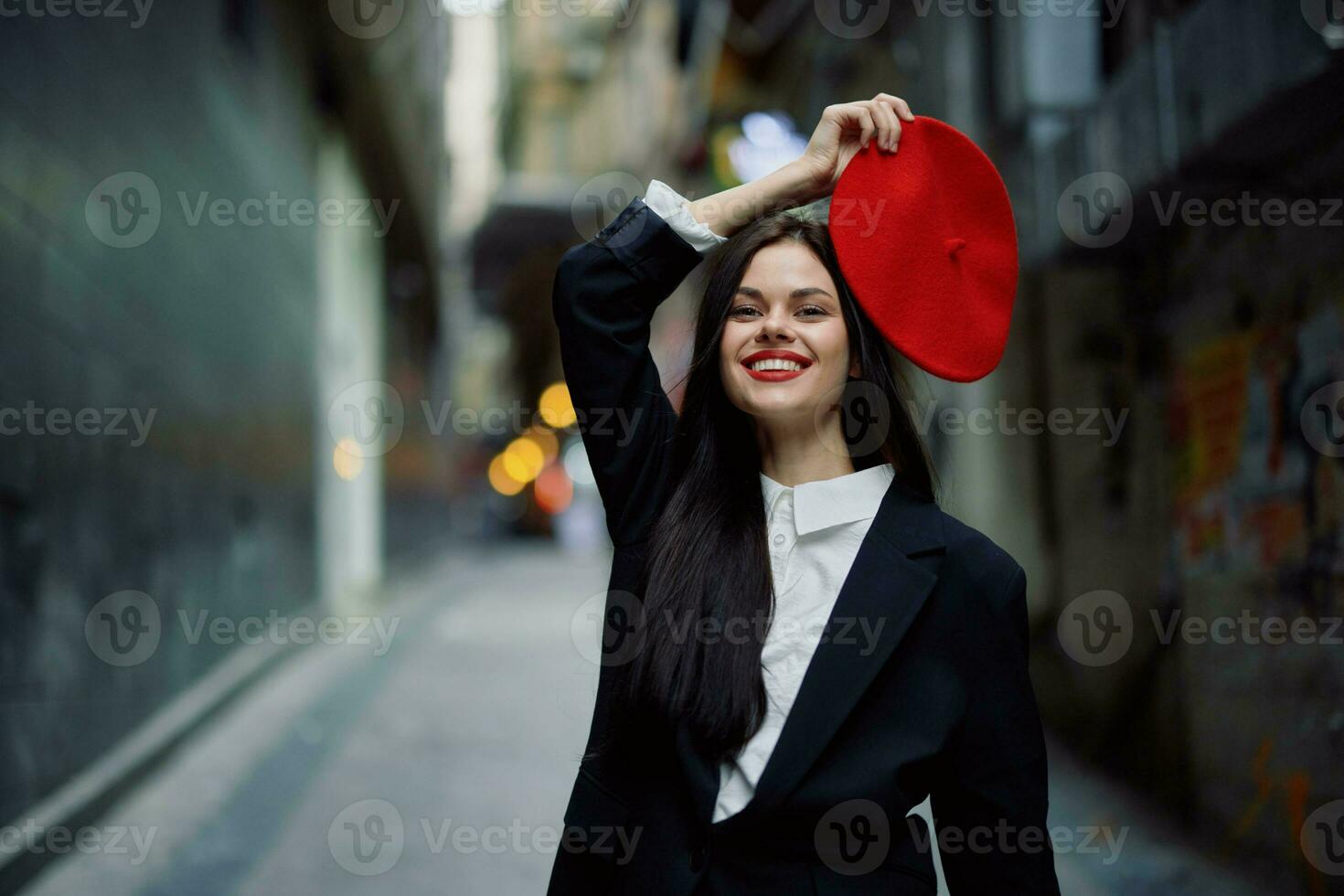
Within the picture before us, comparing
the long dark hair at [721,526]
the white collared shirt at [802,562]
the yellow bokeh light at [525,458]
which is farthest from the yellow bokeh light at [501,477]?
the white collared shirt at [802,562]

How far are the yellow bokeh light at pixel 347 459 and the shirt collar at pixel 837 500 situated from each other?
9801 millimetres

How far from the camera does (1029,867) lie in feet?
5.36

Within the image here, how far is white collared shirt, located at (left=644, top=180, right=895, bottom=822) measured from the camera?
5.52ft

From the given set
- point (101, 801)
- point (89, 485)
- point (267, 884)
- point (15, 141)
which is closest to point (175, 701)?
point (101, 801)

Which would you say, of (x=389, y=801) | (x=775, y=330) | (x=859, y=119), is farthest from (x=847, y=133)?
(x=389, y=801)

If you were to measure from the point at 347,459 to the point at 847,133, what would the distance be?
34.6 ft

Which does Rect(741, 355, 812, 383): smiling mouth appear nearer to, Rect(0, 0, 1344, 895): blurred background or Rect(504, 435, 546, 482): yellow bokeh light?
Rect(0, 0, 1344, 895): blurred background

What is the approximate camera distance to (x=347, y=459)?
38.2 ft

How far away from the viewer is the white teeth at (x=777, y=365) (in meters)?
1.77

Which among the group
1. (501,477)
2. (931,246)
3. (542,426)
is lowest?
(501,477)

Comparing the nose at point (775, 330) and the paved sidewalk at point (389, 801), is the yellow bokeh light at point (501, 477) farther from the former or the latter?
the nose at point (775, 330)

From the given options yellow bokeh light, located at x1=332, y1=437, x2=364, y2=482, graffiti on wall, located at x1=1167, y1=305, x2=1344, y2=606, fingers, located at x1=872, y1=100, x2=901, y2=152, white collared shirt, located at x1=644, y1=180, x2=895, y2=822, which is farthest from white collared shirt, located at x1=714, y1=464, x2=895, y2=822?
yellow bokeh light, located at x1=332, y1=437, x2=364, y2=482

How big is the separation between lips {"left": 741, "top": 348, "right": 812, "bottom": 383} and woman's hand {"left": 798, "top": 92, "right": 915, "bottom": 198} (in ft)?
0.91

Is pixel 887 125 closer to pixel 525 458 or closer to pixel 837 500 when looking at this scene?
pixel 837 500
